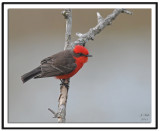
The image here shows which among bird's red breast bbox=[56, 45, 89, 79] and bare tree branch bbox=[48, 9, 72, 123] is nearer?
bare tree branch bbox=[48, 9, 72, 123]

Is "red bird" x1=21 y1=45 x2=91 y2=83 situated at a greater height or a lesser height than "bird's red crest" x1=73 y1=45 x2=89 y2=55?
lesser

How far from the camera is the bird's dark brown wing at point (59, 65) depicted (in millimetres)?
3689

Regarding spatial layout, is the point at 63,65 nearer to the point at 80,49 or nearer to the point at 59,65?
the point at 59,65

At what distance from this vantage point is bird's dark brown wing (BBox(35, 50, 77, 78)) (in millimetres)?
3689

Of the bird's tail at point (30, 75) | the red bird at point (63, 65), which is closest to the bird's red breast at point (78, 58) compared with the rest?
the red bird at point (63, 65)

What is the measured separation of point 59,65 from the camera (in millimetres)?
3766

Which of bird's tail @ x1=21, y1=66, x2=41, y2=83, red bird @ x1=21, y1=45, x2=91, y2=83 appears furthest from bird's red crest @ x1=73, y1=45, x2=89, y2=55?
bird's tail @ x1=21, y1=66, x2=41, y2=83

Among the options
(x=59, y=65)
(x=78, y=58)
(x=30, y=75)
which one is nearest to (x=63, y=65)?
(x=59, y=65)

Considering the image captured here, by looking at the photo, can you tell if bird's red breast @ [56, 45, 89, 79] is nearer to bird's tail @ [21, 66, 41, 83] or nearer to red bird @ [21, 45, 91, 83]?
red bird @ [21, 45, 91, 83]

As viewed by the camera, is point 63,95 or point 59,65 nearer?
point 63,95

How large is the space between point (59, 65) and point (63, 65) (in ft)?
0.16
